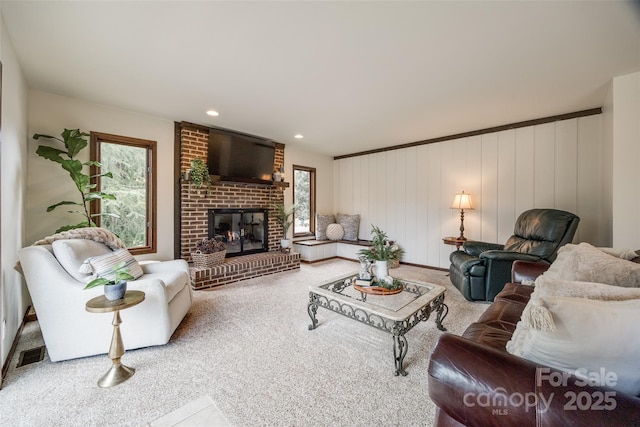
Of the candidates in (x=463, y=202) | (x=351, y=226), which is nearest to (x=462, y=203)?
(x=463, y=202)

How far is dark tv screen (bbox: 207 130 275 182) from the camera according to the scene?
4.12m

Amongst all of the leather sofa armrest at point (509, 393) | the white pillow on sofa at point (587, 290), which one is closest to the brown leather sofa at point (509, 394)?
the leather sofa armrest at point (509, 393)

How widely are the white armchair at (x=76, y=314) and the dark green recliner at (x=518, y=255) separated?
126 inches

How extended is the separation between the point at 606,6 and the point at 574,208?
9.32ft

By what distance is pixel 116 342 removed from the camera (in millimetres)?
1718

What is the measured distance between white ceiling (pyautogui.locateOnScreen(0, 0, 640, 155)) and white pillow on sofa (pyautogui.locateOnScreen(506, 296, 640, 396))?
5.87 feet

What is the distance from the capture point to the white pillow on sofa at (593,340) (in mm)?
773

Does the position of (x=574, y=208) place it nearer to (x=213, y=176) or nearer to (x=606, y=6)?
(x=606, y=6)

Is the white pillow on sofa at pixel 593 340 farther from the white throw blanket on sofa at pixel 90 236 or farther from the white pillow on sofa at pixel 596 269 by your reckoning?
the white throw blanket on sofa at pixel 90 236

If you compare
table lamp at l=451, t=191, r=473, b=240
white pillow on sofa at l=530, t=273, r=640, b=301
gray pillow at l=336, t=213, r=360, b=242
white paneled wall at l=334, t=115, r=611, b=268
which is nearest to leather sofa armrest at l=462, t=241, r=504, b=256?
table lamp at l=451, t=191, r=473, b=240

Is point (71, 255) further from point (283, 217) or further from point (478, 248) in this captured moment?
point (478, 248)

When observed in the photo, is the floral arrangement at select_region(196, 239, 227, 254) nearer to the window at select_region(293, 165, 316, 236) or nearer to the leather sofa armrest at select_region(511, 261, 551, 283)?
the window at select_region(293, 165, 316, 236)

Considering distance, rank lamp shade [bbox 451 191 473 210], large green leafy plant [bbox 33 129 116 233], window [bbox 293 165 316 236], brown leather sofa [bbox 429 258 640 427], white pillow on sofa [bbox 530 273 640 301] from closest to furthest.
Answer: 1. brown leather sofa [bbox 429 258 640 427]
2. white pillow on sofa [bbox 530 273 640 301]
3. large green leafy plant [bbox 33 129 116 233]
4. lamp shade [bbox 451 191 473 210]
5. window [bbox 293 165 316 236]

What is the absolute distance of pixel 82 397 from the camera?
1540mm
